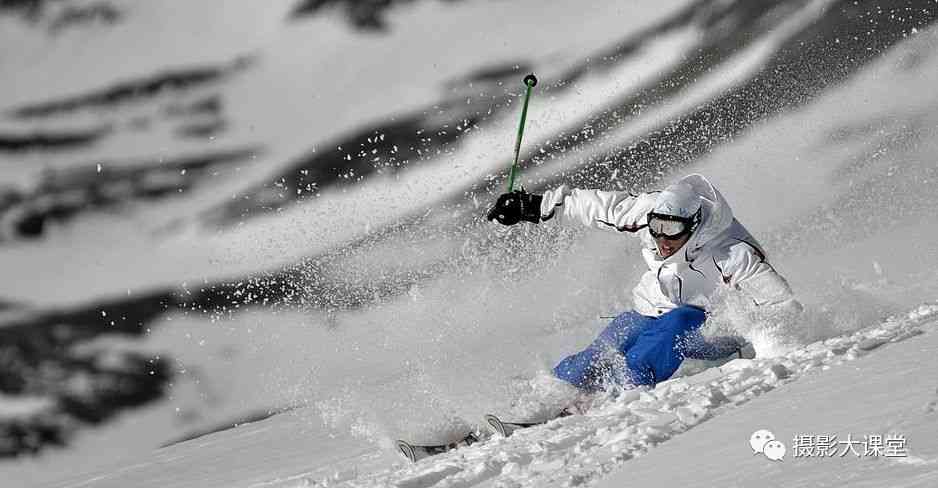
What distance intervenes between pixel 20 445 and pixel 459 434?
23016mm

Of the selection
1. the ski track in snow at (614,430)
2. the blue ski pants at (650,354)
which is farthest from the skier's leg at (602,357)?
the ski track in snow at (614,430)

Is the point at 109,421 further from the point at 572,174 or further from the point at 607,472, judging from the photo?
the point at 607,472

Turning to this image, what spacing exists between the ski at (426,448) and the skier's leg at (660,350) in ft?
2.01

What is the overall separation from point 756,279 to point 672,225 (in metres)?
0.36

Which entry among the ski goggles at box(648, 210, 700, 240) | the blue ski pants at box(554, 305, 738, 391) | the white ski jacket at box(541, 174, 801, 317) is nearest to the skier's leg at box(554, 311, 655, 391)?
the blue ski pants at box(554, 305, 738, 391)

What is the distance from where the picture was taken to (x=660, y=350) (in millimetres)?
3350

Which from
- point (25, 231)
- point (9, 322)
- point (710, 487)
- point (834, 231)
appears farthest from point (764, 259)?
point (25, 231)

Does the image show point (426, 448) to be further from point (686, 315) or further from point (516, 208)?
point (516, 208)

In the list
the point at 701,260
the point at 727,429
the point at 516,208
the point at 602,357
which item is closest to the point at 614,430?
the point at 727,429

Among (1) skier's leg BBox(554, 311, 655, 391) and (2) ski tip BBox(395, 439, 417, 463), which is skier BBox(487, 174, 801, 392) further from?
(2) ski tip BBox(395, 439, 417, 463)

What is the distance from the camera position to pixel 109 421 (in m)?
24.5

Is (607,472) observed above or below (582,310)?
below

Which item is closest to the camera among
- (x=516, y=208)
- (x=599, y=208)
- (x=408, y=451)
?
(x=408, y=451)

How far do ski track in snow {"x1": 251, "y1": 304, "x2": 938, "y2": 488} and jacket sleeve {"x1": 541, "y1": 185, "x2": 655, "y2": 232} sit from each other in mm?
828
